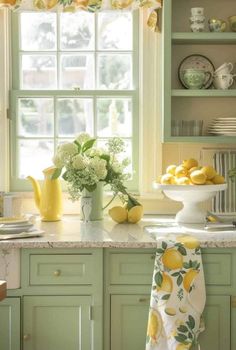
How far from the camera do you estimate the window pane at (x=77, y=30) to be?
4.10 metres

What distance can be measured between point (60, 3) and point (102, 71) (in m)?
0.49

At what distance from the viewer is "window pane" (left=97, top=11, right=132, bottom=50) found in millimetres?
4098

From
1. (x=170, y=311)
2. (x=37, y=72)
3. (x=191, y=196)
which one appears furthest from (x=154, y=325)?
(x=37, y=72)

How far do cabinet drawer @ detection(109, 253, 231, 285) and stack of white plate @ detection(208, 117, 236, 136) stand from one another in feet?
2.73

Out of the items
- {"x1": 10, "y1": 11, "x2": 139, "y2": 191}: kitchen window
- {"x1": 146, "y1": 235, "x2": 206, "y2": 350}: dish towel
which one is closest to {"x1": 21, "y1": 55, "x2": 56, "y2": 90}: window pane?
{"x1": 10, "y1": 11, "x2": 139, "y2": 191}: kitchen window

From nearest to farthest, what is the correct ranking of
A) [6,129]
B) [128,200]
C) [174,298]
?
[174,298]
[128,200]
[6,129]

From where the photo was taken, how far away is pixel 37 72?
4121 mm

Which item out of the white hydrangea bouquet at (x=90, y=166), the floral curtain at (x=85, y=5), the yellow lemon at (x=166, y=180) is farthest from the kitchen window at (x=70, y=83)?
the yellow lemon at (x=166, y=180)

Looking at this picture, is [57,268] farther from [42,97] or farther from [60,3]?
[60,3]

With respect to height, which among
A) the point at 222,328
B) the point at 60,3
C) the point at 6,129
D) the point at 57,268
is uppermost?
the point at 60,3

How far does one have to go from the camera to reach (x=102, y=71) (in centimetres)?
412

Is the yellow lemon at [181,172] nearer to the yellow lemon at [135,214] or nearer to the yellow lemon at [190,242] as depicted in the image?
the yellow lemon at [135,214]

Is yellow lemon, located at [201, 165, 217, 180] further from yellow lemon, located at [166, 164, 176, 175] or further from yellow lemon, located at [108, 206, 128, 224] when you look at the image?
yellow lemon, located at [108, 206, 128, 224]

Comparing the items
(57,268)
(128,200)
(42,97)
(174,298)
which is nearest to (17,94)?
(42,97)
